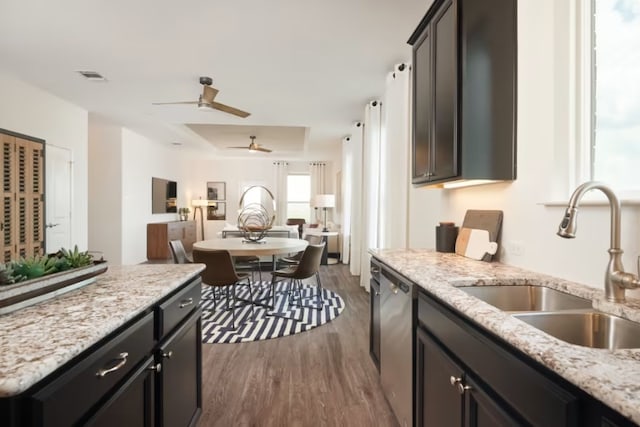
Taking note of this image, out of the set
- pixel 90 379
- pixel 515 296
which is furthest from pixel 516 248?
pixel 90 379

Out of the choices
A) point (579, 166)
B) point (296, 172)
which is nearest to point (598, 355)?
point (579, 166)

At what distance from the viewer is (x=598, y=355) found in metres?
0.71

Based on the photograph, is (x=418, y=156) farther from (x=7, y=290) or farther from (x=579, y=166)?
(x=7, y=290)

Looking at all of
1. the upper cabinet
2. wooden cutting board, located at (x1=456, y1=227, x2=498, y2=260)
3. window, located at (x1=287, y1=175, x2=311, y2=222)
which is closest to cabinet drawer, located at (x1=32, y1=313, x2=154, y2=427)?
the upper cabinet

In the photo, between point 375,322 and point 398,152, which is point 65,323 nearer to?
point 375,322

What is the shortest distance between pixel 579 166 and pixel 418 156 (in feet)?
3.60

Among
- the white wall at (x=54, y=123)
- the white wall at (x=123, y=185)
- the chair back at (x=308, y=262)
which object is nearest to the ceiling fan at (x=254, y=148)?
the white wall at (x=123, y=185)

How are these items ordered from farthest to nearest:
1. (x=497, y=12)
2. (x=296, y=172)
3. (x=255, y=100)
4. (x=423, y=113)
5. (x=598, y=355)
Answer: (x=296, y=172) < (x=255, y=100) < (x=423, y=113) < (x=497, y=12) < (x=598, y=355)

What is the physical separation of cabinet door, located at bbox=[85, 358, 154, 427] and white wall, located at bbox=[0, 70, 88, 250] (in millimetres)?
4184

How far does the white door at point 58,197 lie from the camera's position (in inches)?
175

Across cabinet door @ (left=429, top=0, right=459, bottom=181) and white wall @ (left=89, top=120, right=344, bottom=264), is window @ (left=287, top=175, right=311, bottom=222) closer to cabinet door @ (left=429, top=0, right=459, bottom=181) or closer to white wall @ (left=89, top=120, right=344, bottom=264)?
white wall @ (left=89, top=120, right=344, bottom=264)

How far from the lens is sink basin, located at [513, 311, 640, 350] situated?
105 cm

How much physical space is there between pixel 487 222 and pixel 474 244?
15 cm

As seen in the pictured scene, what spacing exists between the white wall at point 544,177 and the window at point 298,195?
8372 mm
